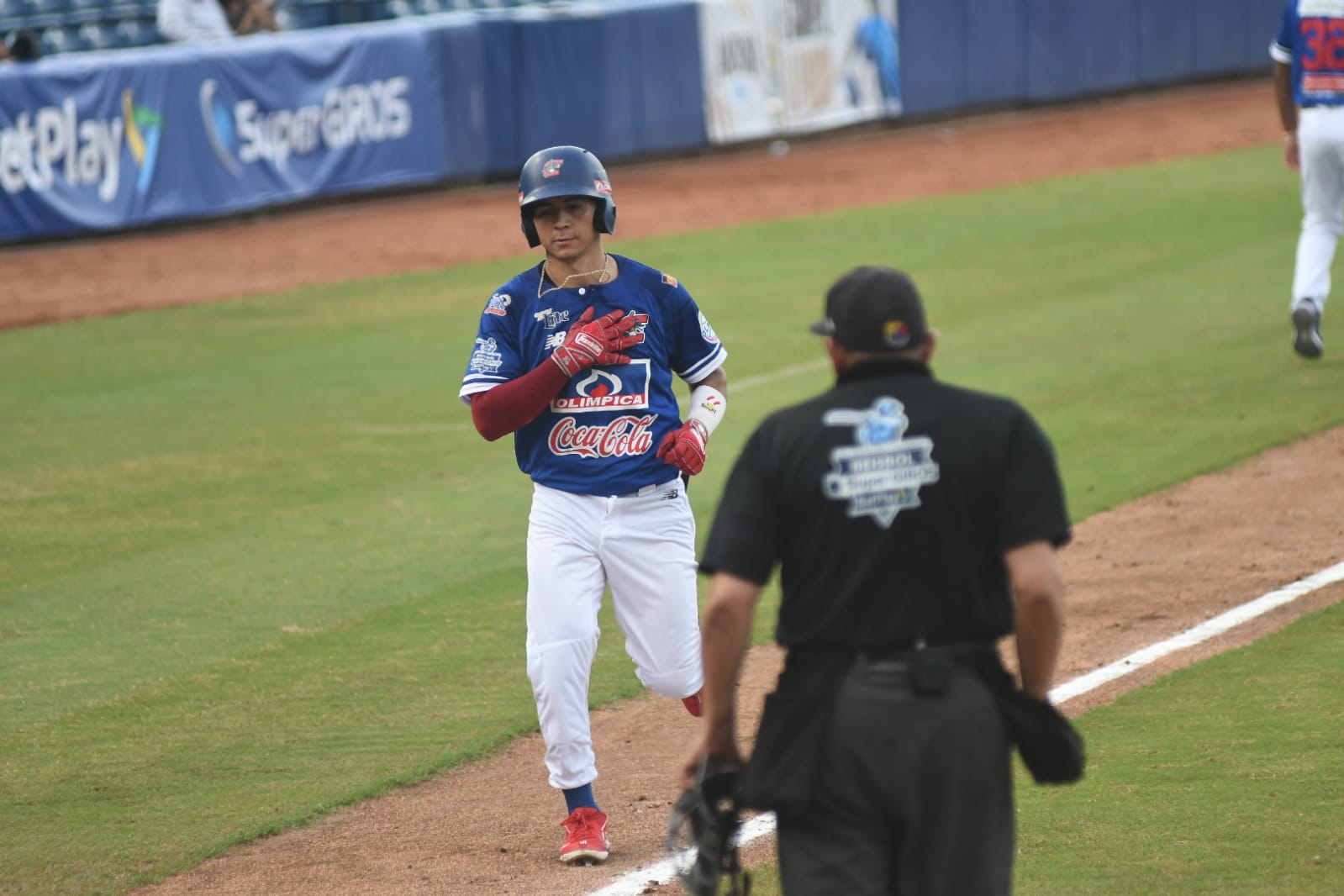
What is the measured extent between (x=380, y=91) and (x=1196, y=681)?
1728 centimetres

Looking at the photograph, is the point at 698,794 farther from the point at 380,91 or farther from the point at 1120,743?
the point at 380,91

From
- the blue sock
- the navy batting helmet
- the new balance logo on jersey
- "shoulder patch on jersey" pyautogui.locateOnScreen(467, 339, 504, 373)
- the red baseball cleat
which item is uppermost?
the navy batting helmet

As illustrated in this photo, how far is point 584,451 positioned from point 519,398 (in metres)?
0.27

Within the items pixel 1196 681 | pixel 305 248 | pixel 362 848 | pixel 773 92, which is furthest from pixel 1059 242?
pixel 362 848

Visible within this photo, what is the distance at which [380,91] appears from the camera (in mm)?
22016

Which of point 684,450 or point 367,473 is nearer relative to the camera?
point 684,450

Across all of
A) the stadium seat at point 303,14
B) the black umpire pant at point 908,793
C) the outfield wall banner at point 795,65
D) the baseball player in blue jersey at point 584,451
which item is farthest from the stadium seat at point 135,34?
the black umpire pant at point 908,793

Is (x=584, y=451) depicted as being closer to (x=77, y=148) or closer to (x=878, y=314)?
(x=878, y=314)

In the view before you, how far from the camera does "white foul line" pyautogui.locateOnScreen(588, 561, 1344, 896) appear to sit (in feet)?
16.5

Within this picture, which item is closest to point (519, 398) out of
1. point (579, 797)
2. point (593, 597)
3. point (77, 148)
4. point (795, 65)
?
point (593, 597)

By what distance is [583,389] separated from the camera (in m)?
5.26

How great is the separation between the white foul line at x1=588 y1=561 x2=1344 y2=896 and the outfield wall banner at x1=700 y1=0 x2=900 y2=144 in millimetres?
19356

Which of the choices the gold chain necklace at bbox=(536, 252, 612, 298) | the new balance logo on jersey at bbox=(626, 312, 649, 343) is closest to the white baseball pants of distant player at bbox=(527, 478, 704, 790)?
the new balance logo on jersey at bbox=(626, 312, 649, 343)

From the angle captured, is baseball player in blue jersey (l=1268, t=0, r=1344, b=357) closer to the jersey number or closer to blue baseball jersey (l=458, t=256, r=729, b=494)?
the jersey number
